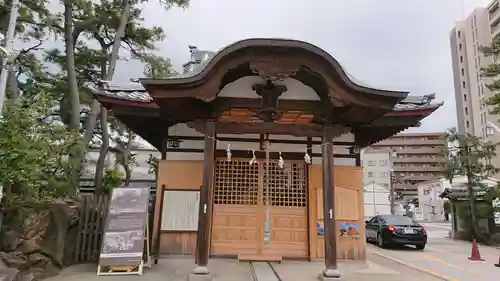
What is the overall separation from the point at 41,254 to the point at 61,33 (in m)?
8.36

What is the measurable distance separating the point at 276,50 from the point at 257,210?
396 centimetres

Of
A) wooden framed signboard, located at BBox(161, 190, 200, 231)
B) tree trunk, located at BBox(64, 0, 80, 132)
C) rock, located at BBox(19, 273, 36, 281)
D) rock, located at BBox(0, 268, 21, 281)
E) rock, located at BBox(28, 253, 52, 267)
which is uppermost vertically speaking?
tree trunk, located at BBox(64, 0, 80, 132)

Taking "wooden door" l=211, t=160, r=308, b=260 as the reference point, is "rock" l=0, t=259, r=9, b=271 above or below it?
below

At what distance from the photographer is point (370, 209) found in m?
35.6

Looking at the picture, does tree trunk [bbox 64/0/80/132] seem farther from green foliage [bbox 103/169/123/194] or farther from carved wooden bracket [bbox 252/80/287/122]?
carved wooden bracket [bbox 252/80/287/122]

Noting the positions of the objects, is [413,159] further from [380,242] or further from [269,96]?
[269,96]

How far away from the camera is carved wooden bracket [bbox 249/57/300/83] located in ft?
20.0

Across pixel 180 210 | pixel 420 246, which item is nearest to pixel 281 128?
pixel 180 210

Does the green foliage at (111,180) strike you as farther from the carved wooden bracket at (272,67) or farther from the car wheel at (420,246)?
the car wheel at (420,246)

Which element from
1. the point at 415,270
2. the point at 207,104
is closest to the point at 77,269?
the point at 207,104

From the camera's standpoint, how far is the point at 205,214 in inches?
252

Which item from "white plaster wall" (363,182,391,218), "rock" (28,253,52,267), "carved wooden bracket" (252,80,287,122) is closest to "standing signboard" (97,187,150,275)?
"rock" (28,253,52,267)

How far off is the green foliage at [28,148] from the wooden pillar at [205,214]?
2.80 m

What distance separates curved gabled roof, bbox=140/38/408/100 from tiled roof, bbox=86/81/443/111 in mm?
1426
